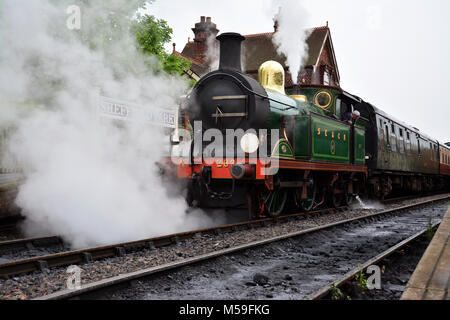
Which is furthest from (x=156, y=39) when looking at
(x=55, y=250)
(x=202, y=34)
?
(x=202, y=34)

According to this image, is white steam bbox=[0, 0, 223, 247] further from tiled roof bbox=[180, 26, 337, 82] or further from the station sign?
tiled roof bbox=[180, 26, 337, 82]

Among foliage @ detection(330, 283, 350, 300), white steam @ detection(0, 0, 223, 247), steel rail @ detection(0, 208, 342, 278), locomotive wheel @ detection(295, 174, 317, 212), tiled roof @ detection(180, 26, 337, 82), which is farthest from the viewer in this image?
tiled roof @ detection(180, 26, 337, 82)

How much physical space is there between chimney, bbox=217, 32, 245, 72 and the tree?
434cm

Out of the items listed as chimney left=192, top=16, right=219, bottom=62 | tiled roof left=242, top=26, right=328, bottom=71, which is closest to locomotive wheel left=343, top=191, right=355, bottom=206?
tiled roof left=242, top=26, right=328, bottom=71

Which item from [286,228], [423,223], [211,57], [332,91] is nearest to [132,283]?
[286,228]

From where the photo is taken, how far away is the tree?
1227cm

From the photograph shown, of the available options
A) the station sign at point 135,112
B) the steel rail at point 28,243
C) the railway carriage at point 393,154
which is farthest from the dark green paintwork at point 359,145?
the steel rail at point 28,243

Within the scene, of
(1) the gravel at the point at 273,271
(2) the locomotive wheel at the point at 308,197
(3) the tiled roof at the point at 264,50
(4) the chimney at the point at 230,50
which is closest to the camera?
(1) the gravel at the point at 273,271

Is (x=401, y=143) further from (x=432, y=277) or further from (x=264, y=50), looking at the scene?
(x=264, y=50)

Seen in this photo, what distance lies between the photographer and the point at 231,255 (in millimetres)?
4906

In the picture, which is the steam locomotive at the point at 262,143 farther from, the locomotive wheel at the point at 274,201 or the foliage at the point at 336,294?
the foliage at the point at 336,294

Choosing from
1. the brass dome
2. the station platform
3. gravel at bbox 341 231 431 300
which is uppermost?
the brass dome

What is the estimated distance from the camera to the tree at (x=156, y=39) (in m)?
12.3

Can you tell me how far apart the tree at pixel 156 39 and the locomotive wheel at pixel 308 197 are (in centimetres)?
562
